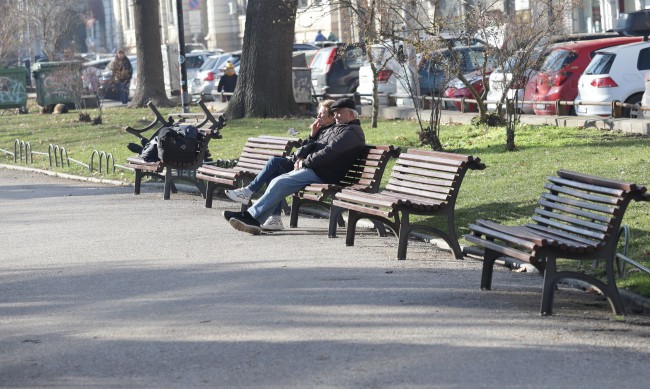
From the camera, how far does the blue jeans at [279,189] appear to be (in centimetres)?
1211

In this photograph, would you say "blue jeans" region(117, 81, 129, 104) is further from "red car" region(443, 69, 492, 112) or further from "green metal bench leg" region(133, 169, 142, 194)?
"green metal bench leg" region(133, 169, 142, 194)

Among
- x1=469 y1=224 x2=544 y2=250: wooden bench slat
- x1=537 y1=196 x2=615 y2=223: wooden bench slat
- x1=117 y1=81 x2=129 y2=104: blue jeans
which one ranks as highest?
x1=537 y1=196 x2=615 y2=223: wooden bench slat

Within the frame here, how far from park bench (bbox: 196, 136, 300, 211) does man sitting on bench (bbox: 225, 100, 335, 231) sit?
26.6 inches

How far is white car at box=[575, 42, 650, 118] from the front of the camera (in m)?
20.5

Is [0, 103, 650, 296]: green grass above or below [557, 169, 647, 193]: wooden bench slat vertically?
below

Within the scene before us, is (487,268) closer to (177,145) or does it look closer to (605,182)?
(605,182)

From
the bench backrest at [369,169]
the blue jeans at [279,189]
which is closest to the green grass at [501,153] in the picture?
the bench backrest at [369,169]

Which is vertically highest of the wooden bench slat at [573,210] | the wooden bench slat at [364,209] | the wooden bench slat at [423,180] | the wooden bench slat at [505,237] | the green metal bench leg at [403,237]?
the wooden bench slat at [573,210]

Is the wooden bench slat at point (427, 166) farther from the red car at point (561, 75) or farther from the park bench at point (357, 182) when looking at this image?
the red car at point (561, 75)

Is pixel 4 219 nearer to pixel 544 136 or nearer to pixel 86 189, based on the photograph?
pixel 86 189

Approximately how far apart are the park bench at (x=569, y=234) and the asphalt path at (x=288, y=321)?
0.22 metres

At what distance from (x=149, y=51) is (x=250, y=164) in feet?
67.4

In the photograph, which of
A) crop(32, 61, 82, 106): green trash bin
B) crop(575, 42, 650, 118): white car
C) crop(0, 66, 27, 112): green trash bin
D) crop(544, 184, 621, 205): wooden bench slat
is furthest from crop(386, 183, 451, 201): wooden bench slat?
crop(0, 66, 27, 112): green trash bin

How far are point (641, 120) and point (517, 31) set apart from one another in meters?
2.11
